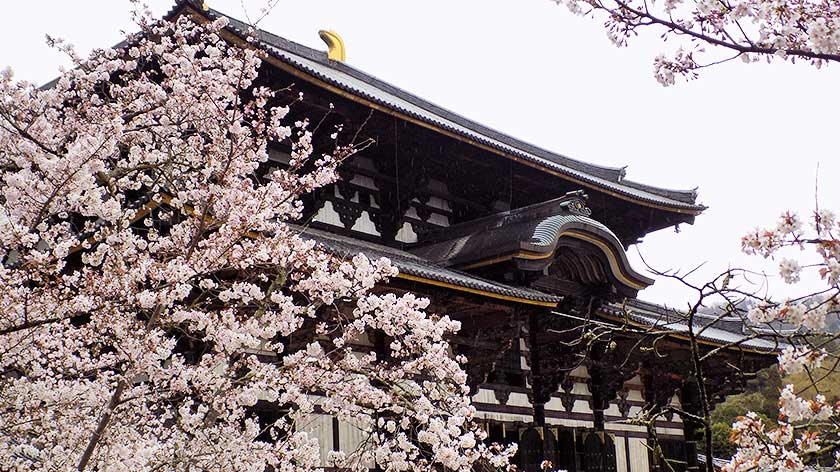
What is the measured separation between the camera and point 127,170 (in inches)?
287

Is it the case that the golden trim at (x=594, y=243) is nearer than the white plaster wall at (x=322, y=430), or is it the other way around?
the white plaster wall at (x=322, y=430)

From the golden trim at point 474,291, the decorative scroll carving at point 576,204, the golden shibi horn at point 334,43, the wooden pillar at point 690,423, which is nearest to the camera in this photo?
the golden trim at point 474,291

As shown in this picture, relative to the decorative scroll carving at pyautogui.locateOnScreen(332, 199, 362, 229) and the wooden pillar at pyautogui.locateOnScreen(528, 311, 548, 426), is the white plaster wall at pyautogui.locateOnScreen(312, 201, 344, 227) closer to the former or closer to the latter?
the decorative scroll carving at pyautogui.locateOnScreen(332, 199, 362, 229)

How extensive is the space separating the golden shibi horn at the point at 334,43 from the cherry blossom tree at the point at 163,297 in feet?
31.4

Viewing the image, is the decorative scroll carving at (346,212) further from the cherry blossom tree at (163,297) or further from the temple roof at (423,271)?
the cherry blossom tree at (163,297)

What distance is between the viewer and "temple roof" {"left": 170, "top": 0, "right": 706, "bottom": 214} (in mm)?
12477

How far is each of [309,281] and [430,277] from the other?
8.69ft

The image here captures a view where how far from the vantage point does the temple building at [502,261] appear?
11570 millimetres

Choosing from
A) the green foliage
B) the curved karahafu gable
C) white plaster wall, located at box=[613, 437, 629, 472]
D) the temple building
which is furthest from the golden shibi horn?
the green foliage

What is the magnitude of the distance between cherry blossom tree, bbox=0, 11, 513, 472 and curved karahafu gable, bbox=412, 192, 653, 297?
3696 millimetres

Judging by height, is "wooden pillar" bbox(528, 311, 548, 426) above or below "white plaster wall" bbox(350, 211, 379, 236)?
below

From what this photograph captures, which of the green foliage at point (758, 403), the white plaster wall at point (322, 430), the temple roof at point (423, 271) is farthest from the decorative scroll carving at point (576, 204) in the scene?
the green foliage at point (758, 403)

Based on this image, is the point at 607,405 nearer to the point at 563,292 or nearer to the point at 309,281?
the point at 563,292

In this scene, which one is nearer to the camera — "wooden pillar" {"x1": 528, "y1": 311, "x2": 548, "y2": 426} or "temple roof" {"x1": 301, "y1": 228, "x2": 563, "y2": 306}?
"temple roof" {"x1": 301, "y1": 228, "x2": 563, "y2": 306}
